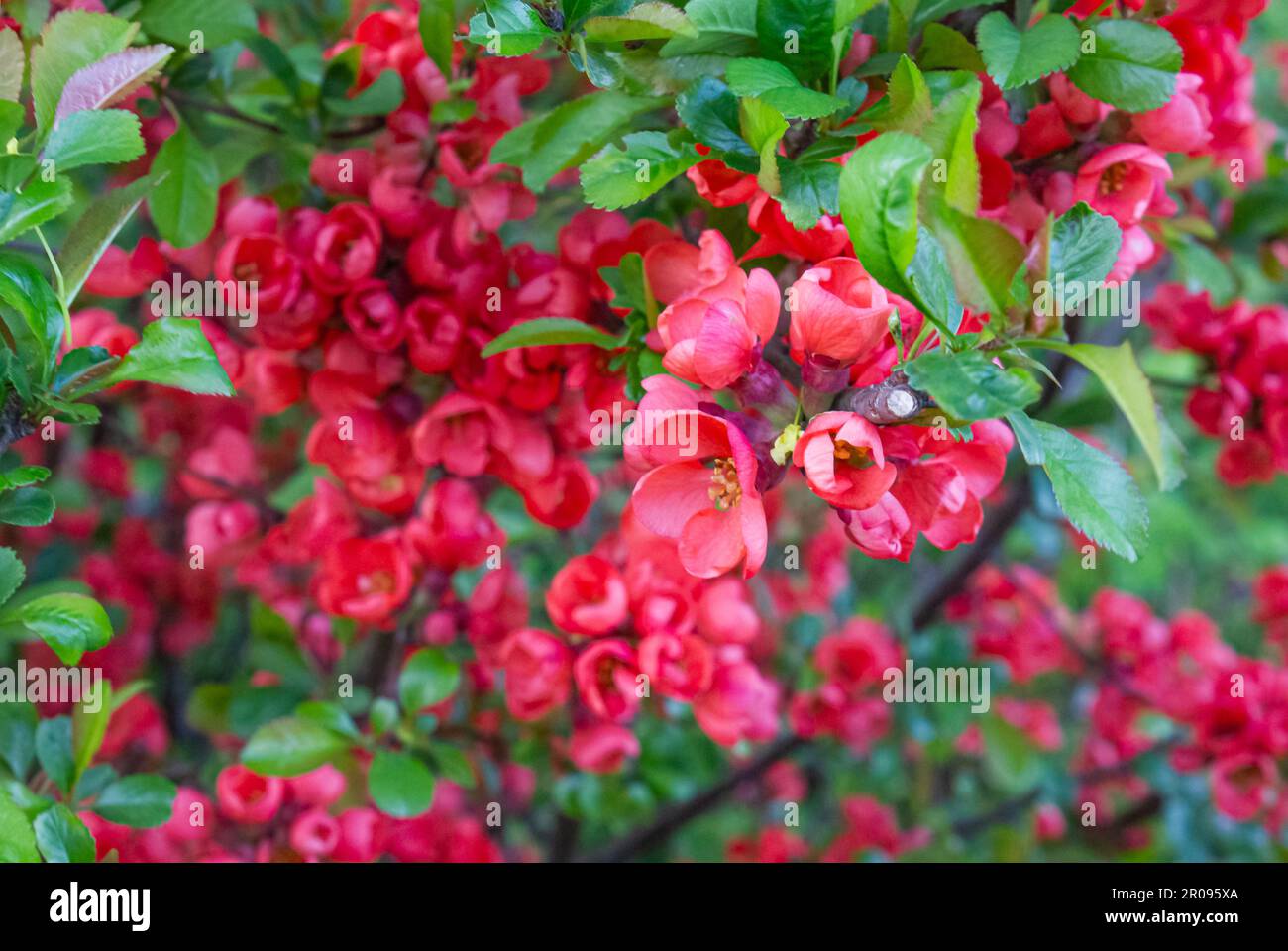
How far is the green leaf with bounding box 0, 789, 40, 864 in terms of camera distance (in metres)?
0.63

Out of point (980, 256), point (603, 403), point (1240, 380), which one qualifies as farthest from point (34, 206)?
point (1240, 380)

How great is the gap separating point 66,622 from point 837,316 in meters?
0.49

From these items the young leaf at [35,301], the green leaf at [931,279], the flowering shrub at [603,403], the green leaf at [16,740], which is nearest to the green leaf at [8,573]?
the flowering shrub at [603,403]

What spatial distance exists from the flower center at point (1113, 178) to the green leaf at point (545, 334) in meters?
0.34

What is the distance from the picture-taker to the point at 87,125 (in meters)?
0.60

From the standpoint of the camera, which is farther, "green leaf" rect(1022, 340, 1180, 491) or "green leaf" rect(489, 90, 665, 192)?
"green leaf" rect(489, 90, 665, 192)

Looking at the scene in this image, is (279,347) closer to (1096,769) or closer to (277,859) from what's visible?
(277,859)

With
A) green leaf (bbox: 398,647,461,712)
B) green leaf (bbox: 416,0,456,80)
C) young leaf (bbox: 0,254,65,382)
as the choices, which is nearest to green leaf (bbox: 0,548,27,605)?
young leaf (bbox: 0,254,65,382)

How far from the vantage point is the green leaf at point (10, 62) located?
65cm

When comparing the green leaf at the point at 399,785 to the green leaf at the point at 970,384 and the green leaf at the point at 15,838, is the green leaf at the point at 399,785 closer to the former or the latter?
the green leaf at the point at 15,838

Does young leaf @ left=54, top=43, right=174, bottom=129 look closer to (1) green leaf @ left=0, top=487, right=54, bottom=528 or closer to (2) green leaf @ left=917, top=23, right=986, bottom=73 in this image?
(1) green leaf @ left=0, top=487, right=54, bottom=528

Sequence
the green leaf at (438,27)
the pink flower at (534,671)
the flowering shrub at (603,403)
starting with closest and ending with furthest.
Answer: the flowering shrub at (603,403)
the green leaf at (438,27)
the pink flower at (534,671)

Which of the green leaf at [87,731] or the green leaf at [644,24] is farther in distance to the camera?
the green leaf at [87,731]
